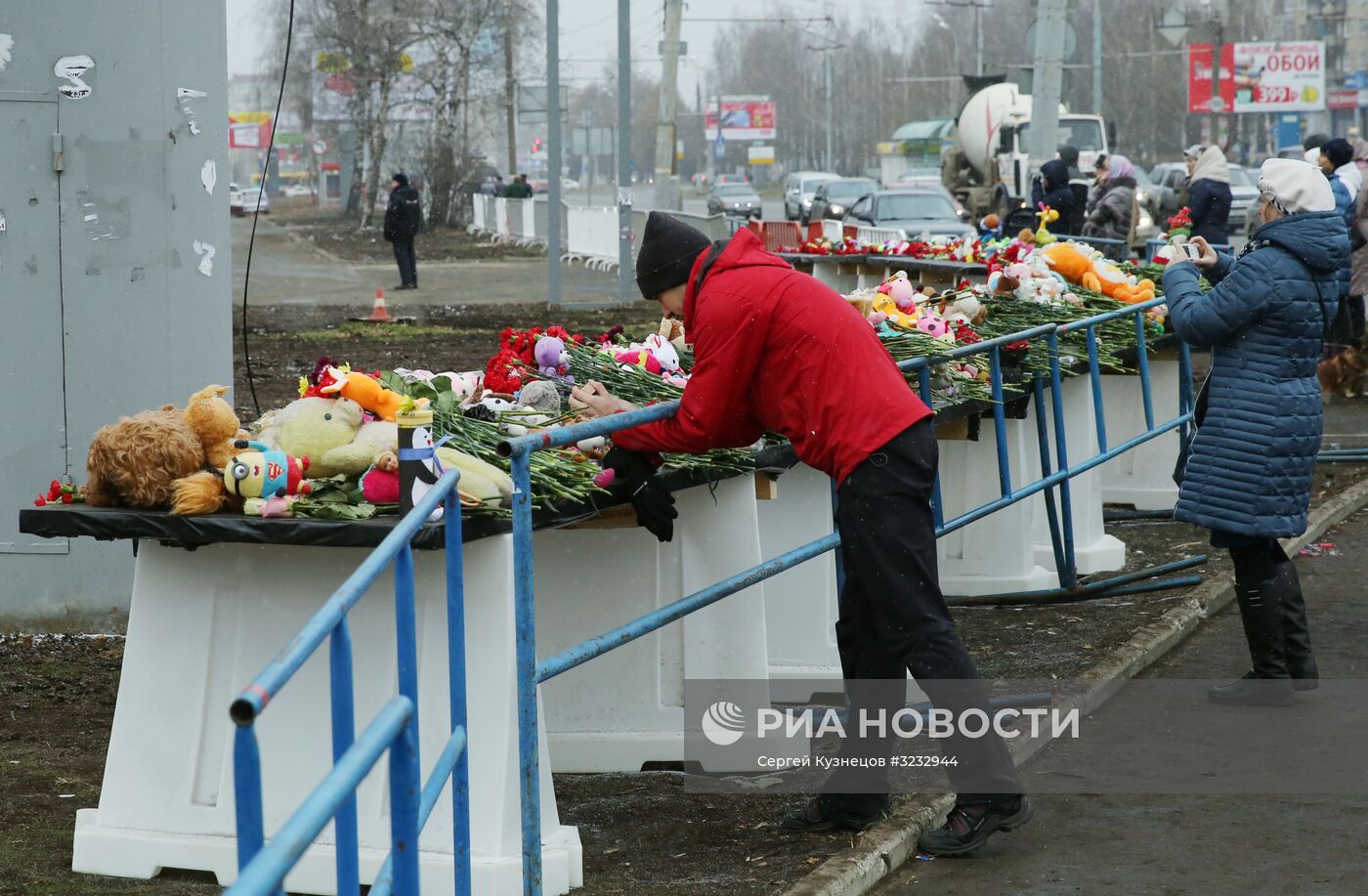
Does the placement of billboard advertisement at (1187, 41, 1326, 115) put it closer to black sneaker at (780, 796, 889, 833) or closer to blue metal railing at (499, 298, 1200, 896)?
blue metal railing at (499, 298, 1200, 896)

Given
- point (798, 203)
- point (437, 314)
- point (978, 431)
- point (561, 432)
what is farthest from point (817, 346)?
point (798, 203)

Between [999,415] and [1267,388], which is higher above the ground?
[1267,388]

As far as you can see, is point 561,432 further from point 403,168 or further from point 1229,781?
point 403,168

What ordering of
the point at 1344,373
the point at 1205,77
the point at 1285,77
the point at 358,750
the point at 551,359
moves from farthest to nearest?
the point at 1285,77 < the point at 1205,77 < the point at 1344,373 < the point at 551,359 < the point at 358,750

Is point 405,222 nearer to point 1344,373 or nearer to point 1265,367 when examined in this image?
point 1344,373

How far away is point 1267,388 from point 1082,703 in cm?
122

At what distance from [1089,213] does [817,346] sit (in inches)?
536

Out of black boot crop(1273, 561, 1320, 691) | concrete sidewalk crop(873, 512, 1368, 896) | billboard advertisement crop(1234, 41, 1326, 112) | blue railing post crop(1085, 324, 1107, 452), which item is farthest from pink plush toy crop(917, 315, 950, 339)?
billboard advertisement crop(1234, 41, 1326, 112)

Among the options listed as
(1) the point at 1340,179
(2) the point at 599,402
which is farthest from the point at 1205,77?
(2) the point at 599,402

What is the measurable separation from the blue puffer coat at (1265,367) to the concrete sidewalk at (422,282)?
1896 cm

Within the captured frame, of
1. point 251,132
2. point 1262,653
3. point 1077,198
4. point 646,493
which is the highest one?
point 251,132

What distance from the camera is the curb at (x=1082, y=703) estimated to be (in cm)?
433

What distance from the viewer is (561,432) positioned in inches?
161

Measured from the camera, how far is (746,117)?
345 ft
